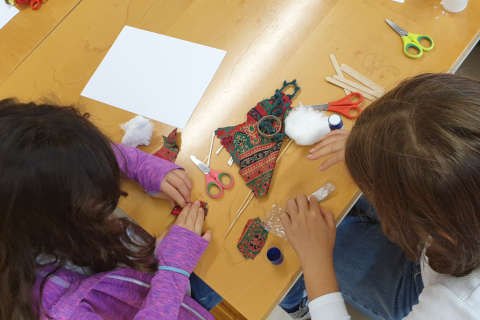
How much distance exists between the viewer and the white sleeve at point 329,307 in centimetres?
74

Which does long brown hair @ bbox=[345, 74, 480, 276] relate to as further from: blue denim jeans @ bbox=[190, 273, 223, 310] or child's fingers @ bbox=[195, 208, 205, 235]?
blue denim jeans @ bbox=[190, 273, 223, 310]

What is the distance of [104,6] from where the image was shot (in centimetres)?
113

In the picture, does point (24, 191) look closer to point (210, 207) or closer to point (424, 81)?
point (210, 207)

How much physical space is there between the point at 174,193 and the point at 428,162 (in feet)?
1.65

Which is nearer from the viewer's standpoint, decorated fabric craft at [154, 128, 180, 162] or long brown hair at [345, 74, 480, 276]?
long brown hair at [345, 74, 480, 276]

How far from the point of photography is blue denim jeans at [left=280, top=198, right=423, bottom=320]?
0.85 metres

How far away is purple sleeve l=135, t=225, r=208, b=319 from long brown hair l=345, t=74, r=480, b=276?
1.14 ft

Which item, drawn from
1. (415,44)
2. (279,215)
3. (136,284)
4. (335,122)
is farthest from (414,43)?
(136,284)

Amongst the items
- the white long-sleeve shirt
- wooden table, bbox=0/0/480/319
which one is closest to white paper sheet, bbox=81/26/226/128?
wooden table, bbox=0/0/480/319

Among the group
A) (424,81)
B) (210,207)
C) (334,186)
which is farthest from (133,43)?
→ (424,81)

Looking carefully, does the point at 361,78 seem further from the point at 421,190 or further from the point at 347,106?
the point at 421,190

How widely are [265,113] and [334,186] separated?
0.22 metres

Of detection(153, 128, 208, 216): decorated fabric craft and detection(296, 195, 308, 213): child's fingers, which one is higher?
detection(296, 195, 308, 213): child's fingers

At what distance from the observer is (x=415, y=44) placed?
0.84 metres
